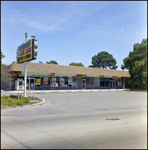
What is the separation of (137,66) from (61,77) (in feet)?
59.9

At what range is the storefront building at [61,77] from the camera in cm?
2652

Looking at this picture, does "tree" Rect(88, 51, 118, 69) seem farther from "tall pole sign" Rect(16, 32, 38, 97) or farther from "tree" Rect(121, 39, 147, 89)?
"tall pole sign" Rect(16, 32, 38, 97)

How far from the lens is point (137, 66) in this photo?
38656mm

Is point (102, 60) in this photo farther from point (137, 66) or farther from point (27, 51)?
point (27, 51)

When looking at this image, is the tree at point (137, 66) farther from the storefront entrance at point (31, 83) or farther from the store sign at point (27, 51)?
the store sign at point (27, 51)

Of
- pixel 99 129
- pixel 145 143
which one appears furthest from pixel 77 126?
pixel 145 143

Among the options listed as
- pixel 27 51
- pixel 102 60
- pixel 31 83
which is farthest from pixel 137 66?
pixel 102 60

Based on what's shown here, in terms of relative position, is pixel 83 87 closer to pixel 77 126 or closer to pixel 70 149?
pixel 77 126

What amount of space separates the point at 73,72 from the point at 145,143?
2653 centimetres

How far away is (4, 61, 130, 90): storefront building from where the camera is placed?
2652 cm

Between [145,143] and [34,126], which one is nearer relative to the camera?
[145,143]

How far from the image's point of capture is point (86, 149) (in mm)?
4641

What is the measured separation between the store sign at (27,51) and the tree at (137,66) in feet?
88.8

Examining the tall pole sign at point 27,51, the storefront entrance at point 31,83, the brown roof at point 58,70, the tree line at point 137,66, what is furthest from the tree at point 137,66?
the tall pole sign at point 27,51
